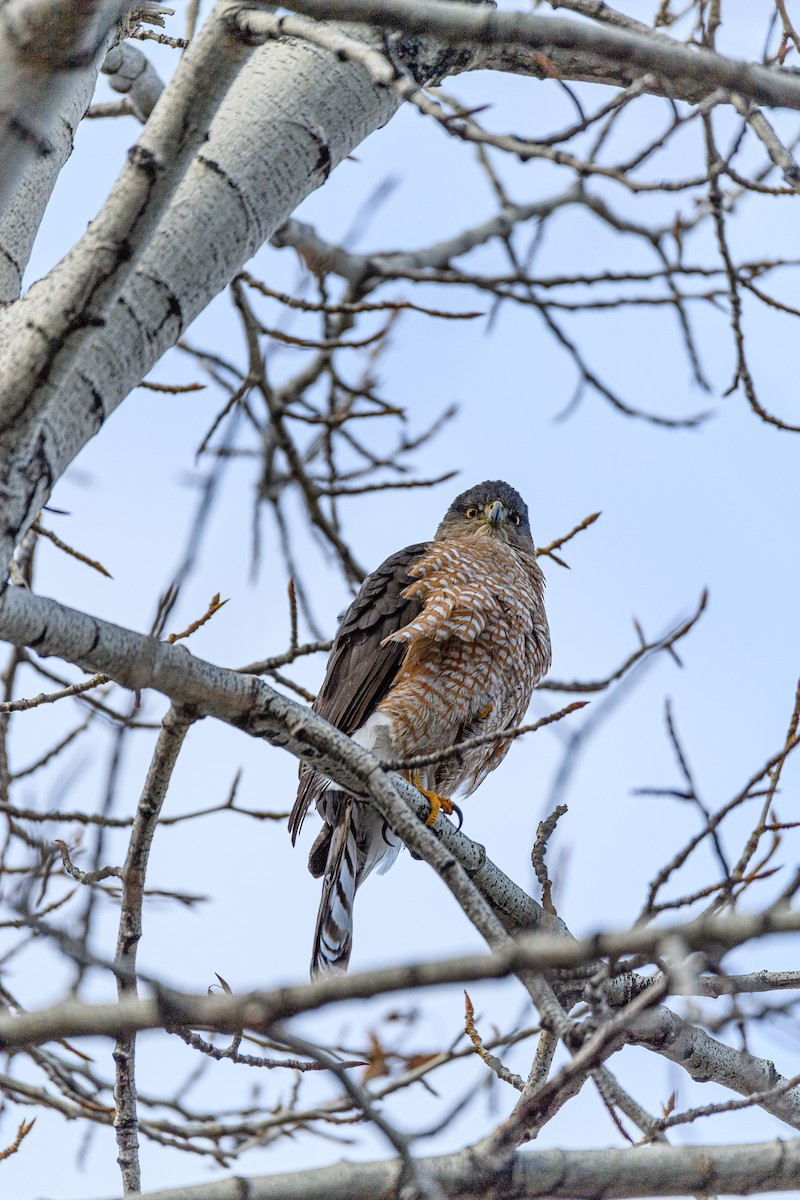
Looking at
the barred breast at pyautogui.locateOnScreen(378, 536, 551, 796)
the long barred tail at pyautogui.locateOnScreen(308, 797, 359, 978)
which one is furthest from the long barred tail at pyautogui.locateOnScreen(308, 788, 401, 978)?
the barred breast at pyautogui.locateOnScreen(378, 536, 551, 796)

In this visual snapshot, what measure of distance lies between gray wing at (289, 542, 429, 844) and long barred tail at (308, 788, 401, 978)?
0.45ft

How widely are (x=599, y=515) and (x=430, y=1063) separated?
2820 millimetres

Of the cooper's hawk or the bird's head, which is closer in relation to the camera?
the cooper's hawk

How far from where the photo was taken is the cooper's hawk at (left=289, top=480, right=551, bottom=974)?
496 cm

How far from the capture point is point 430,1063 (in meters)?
1.61

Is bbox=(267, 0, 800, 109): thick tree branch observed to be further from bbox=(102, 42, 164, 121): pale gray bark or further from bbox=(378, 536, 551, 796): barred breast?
bbox=(378, 536, 551, 796): barred breast

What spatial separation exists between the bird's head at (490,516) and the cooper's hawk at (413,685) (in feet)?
2.90

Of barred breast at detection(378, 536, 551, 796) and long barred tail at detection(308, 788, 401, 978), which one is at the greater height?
barred breast at detection(378, 536, 551, 796)

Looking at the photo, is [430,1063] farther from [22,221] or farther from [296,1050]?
[22,221]

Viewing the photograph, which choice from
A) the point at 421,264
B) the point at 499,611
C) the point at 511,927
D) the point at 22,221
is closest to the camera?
the point at 22,221

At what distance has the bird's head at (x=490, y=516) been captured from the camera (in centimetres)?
629

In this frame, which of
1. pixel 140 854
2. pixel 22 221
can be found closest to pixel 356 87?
pixel 22 221

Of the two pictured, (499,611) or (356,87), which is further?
(499,611)

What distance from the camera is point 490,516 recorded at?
247 inches
